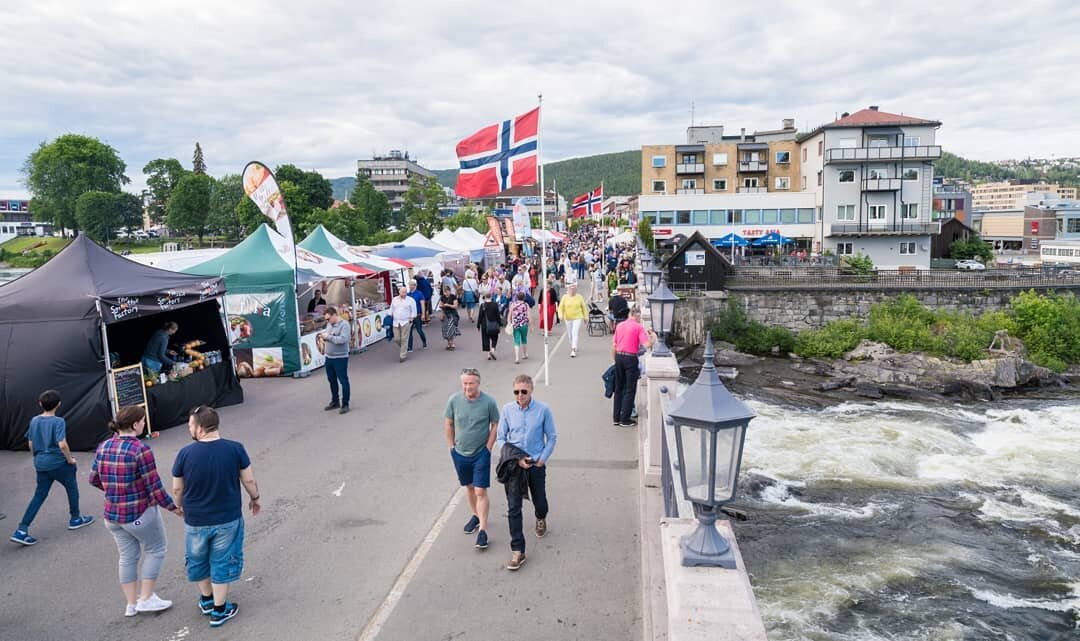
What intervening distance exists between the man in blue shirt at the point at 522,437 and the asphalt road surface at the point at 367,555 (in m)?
0.31

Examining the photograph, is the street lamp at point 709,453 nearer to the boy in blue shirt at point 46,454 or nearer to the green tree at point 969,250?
the boy in blue shirt at point 46,454

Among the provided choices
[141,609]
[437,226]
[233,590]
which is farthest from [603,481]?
[437,226]

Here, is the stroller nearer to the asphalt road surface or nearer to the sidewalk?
the asphalt road surface

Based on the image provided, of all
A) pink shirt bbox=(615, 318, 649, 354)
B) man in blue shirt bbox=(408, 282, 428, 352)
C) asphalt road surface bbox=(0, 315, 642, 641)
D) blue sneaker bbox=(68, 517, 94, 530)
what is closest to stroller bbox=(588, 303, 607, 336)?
man in blue shirt bbox=(408, 282, 428, 352)

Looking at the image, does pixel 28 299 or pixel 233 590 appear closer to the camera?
pixel 233 590

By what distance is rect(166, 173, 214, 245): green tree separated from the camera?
80562 mm

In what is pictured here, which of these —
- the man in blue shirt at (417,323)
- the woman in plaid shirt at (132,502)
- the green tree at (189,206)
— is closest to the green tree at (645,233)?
the man in blue shirt at (417,323)

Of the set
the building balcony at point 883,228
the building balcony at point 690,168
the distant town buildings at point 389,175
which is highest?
the distant town buildings at point 389,175

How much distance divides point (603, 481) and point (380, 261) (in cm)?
1262

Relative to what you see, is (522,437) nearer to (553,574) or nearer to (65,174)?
(553,574)

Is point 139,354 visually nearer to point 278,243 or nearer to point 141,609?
point 278,243

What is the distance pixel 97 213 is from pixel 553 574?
8043 cm

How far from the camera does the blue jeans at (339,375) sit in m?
11.1

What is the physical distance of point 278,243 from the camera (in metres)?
14.8
